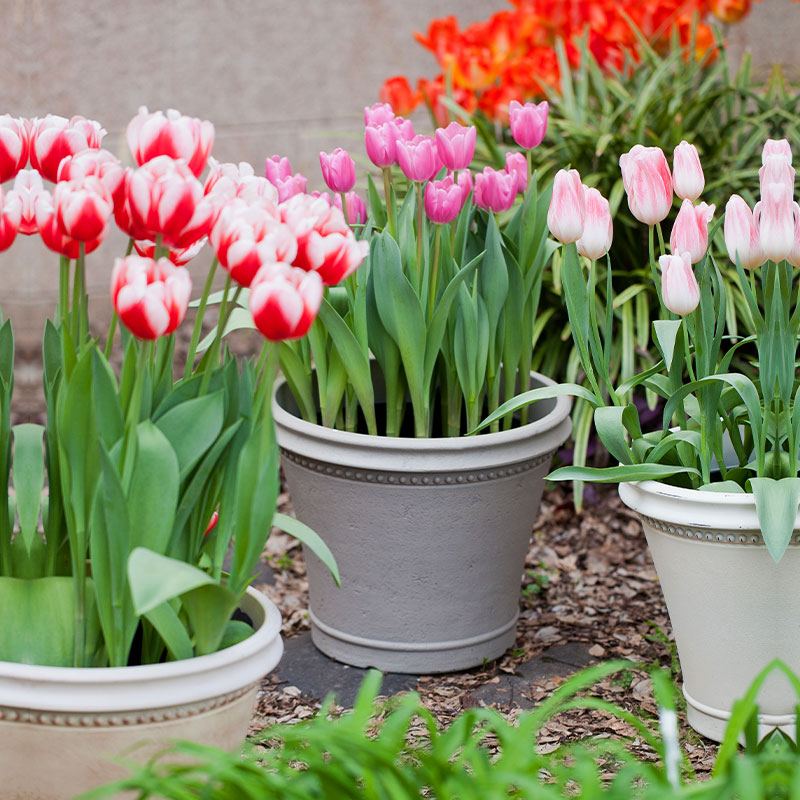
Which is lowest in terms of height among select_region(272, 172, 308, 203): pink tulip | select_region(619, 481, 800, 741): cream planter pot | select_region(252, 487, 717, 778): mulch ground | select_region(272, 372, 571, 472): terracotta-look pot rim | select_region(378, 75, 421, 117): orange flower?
select_region(252, 487, 717, 778): mulch ground

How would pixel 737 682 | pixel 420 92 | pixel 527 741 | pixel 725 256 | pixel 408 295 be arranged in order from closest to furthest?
pixel 527 741 < pixel 737 682 < pixel 408 295 < pixel 725 256 < pixel 420 92

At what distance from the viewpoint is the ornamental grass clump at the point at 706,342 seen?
1551mm

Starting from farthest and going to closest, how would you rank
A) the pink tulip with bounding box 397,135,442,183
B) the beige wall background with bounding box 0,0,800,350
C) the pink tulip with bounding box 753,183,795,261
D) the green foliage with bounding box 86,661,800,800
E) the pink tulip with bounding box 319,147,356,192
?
the beige wall background with bounding box 0,0,800,350 < the pink tulip with bounding box 319,147,356,192 < the pink tulip with bounding box 397,135,442,183 < the pink tulip with bounding box 753,183,795,261 < the green foliage with bounding box 86,661,800,800

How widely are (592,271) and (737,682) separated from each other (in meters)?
0.62

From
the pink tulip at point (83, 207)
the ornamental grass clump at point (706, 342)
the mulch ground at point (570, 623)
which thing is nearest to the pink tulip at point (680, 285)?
the ornamental grass clump at point (706, 342)

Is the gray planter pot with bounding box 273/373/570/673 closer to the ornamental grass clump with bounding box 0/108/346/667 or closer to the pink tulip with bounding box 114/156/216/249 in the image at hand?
the ornamental grass clump with bounding box 0/108/346/667

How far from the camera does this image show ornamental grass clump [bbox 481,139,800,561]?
1551 millimetres

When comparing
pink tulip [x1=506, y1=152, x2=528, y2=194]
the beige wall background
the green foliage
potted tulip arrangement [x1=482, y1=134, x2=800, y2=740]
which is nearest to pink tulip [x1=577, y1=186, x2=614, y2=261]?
potted tulip arrangement [x1=482, y1=134, x2=800, y2=740]

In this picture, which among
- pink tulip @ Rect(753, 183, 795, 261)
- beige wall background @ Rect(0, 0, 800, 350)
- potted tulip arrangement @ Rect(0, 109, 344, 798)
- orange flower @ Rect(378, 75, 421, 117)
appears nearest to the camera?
potted tulip arrangement @ Rect(0, 109, 344, 798)

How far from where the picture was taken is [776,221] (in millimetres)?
1533

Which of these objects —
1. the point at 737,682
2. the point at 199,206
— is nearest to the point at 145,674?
the point at 199,206

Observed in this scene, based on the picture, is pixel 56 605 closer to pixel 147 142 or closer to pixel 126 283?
pixel 126 283

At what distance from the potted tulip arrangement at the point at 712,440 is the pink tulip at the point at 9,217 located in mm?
729

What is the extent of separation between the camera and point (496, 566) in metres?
2.01
